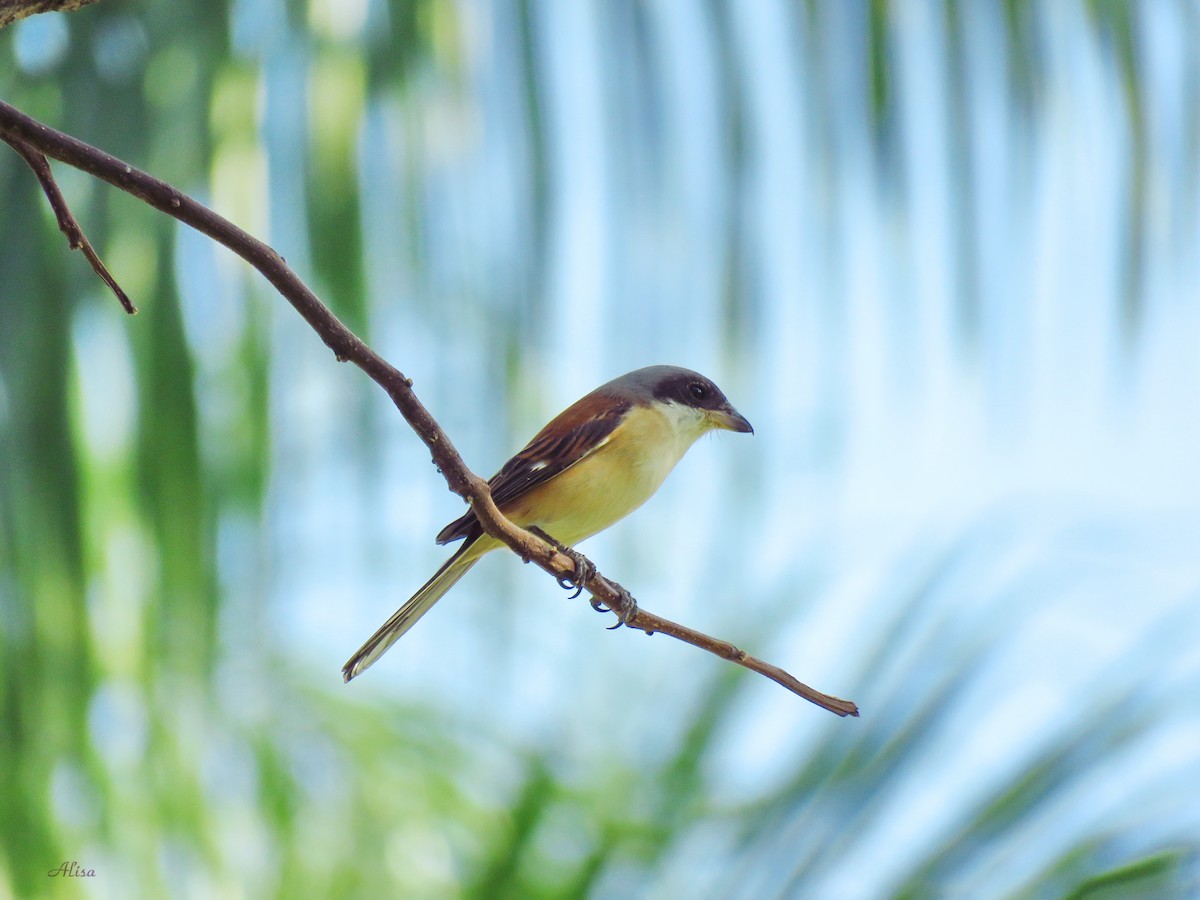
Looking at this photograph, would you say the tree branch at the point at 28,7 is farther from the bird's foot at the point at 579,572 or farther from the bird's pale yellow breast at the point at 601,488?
the bird's pale yellow breast at the point at 601,488

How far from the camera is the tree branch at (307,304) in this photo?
1.67 meters

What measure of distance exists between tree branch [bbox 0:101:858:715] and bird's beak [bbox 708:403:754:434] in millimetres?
2166

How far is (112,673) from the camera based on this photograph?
12.1 feet

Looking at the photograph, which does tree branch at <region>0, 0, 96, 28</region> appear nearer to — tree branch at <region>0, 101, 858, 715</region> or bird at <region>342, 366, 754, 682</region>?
tree branch at <region>0, 101, 858, 715</region>

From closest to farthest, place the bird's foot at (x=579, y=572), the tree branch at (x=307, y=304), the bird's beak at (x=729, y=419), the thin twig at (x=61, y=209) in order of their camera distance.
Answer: the tree branch at (x=307, y=304)
the thin twig at (x=61, y=209)
the bird's foot at (x=579, y=572)
the bird's beak at (x=729, y=419)

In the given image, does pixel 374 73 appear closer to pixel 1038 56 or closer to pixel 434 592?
pixel 434 592

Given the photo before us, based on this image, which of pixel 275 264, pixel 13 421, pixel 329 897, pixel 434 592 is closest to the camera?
pixel 275 264

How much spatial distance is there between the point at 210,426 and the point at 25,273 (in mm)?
717

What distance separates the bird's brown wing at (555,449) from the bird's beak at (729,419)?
44 centimetres

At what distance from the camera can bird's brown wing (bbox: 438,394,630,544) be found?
4.00 m

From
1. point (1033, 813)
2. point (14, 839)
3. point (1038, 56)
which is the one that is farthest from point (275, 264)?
point (1033, 813)

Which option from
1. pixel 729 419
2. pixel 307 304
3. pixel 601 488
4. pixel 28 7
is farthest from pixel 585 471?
pixel 28 7

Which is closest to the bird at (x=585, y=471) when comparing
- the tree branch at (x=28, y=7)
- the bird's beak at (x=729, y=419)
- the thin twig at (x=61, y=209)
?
the bird's beak at (x=729, y=419)

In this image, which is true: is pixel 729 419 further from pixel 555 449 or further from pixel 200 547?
pixel 200 547
